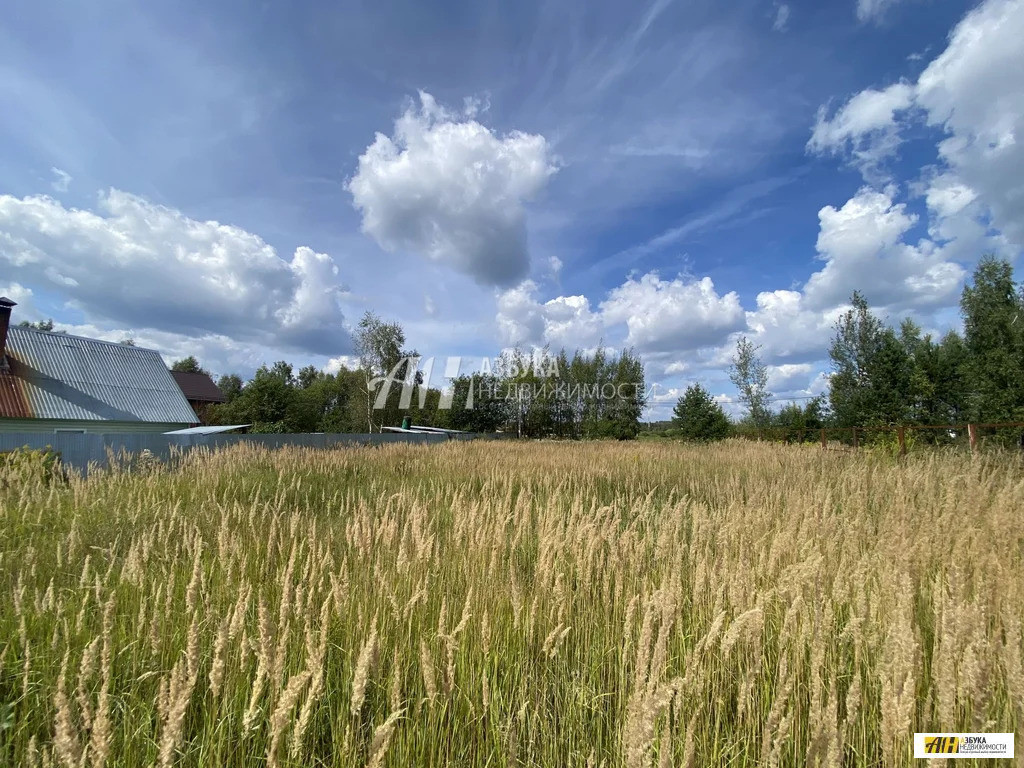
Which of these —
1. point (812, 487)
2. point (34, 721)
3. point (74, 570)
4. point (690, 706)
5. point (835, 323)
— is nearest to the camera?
point (690, 706)

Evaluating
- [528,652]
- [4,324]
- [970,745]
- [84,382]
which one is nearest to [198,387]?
[84,382]

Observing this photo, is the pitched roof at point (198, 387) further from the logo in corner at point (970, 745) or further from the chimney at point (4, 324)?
the logo in corner at point (970, 745)

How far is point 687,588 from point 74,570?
163 inches

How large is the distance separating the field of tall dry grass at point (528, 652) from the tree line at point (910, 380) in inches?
797

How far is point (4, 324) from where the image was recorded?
19.6 meters

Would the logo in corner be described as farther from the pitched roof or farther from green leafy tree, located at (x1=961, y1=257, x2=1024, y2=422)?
the pitched roof

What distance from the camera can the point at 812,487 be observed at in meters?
5.15

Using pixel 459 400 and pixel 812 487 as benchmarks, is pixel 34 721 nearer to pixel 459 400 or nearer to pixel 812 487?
pixel 812 487

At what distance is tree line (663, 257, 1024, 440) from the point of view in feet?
64.2

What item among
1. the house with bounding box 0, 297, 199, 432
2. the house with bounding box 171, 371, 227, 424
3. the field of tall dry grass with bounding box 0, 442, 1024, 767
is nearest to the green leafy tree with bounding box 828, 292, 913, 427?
the field of tall dry grass with bounding box 0, 442, 1024, 767

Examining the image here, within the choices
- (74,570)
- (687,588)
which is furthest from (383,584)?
(74,570)

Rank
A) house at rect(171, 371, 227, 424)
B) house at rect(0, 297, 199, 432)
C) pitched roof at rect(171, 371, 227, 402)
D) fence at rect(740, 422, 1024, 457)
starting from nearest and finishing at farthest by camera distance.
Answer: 1. fence at rect(740, 422, 1024, 457)
2. house at rect(0, 297, 199, 432)
3. house at rect(171, 371, 227, 424)
4. pitched roof at rect(171, 371, 227, 402)

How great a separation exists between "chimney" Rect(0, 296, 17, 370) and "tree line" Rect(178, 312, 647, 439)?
1128 centimetres

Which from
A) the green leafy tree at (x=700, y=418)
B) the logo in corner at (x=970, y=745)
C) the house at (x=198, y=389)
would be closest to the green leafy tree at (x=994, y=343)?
the green leafy tree at (x=700, y=418)
